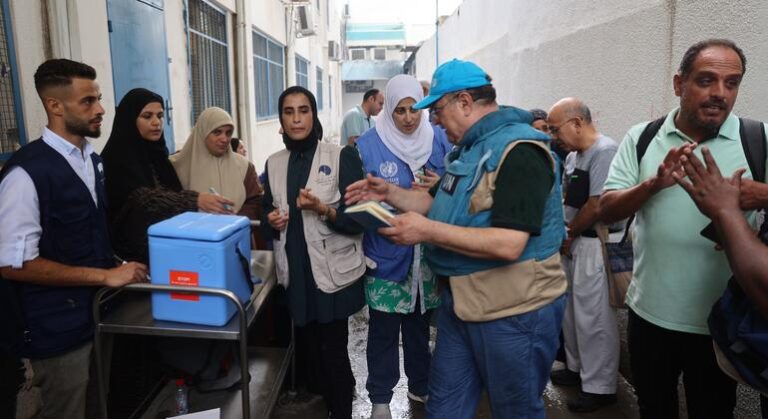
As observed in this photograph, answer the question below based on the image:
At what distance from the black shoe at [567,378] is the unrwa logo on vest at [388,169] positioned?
177 centimetres

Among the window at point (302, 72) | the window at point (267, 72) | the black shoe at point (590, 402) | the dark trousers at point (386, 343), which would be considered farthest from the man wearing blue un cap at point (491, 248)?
the window at point (302, 72)

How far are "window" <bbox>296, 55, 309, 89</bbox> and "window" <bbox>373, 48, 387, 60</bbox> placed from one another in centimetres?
2178

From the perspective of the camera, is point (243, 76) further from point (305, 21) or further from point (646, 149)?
point (646, 149)

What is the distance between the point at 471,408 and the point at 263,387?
4.04 ft

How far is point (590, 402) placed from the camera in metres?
2.95

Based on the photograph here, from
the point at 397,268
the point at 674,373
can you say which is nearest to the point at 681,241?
the point at 674,373

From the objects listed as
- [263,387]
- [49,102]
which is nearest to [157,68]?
[49,102]

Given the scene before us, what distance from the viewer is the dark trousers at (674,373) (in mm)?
1964

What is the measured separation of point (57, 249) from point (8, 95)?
119 cm

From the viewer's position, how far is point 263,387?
2725 millimetres

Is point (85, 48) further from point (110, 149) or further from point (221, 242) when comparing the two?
point (221, 242)

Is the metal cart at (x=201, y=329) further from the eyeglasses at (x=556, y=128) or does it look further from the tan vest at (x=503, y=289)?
the eyeglasses at (x=556, y=128)

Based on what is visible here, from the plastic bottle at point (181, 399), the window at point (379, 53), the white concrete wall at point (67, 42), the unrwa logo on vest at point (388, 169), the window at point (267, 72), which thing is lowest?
the plastic bottle at point (181, 399)

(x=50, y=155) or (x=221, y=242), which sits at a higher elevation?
(x=50, y=155)
